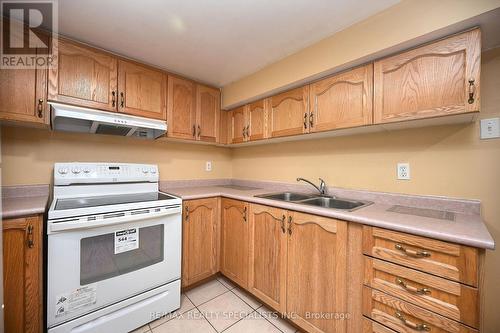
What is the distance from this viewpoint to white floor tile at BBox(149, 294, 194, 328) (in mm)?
1524

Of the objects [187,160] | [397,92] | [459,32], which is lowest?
[187,160]

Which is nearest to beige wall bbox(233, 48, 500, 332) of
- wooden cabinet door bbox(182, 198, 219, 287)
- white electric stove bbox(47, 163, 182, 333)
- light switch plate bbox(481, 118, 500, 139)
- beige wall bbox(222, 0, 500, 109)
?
light switch plate bbox(481, 118, 500, 139)

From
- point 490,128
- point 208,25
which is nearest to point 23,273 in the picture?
point 208,25

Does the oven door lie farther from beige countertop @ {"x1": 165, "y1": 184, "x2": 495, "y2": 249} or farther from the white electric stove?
beige countertop @ {"x1": 165, "y1": 184, "x2": 495, "y2": 249}

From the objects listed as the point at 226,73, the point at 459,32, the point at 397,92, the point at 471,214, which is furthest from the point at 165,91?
the point at 471,214

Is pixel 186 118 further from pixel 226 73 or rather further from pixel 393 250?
pixel 393 250

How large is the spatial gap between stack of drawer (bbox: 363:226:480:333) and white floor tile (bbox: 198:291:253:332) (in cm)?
93

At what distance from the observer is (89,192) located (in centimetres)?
170

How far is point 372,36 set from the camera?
1264mm

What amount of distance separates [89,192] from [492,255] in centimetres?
280

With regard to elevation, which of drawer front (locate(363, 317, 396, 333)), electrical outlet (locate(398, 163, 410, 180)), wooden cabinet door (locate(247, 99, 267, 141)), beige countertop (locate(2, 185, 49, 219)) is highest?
wooden cabinet door (locate(247, 99, 267, 141))

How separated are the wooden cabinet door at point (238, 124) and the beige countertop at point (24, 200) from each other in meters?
1.68

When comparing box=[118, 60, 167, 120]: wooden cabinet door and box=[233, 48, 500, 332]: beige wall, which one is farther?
box=[118, 60, 167, 120]: wooden cabinet door

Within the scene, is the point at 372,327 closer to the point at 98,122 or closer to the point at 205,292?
the point at 205,292
